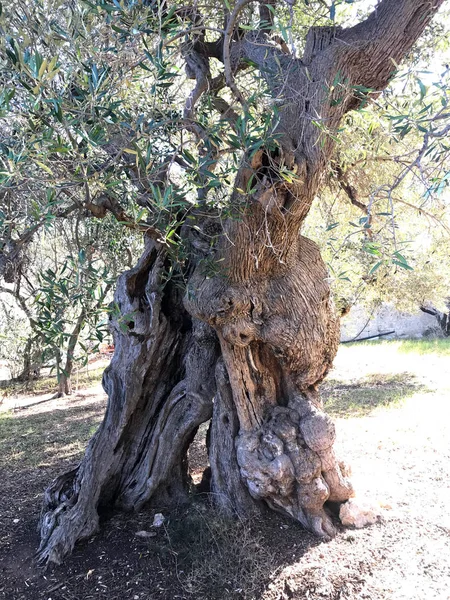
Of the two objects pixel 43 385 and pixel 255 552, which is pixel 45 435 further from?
pixel 43 385

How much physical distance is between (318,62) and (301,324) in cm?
186

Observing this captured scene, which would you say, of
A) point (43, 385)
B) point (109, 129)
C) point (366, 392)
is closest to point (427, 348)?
point (366, 392)

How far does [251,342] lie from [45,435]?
5.25m

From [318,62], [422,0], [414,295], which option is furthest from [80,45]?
[414,295]

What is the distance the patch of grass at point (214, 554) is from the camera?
318 centimetres

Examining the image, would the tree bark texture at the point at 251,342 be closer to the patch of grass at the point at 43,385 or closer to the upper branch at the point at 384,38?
the upper branch at the point at 384,38

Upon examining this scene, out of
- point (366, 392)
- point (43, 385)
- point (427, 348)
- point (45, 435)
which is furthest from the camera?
point (427, 348)

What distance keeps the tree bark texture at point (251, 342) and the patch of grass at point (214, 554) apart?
0.85ft

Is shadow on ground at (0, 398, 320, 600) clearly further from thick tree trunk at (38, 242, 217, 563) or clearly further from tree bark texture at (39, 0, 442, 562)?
thick tree trunk at (38, 242, 217, 563)

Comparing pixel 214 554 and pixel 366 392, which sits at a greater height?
pixel 366 392

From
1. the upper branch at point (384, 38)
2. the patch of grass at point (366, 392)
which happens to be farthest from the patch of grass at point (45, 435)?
the upper branch at point (384, 38)

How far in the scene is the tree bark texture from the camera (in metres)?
3.19

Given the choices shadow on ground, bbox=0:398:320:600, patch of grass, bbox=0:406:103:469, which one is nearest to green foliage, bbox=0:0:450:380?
shadow on ground, bbox=0:398:320:600

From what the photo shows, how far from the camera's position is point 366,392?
9.49m
